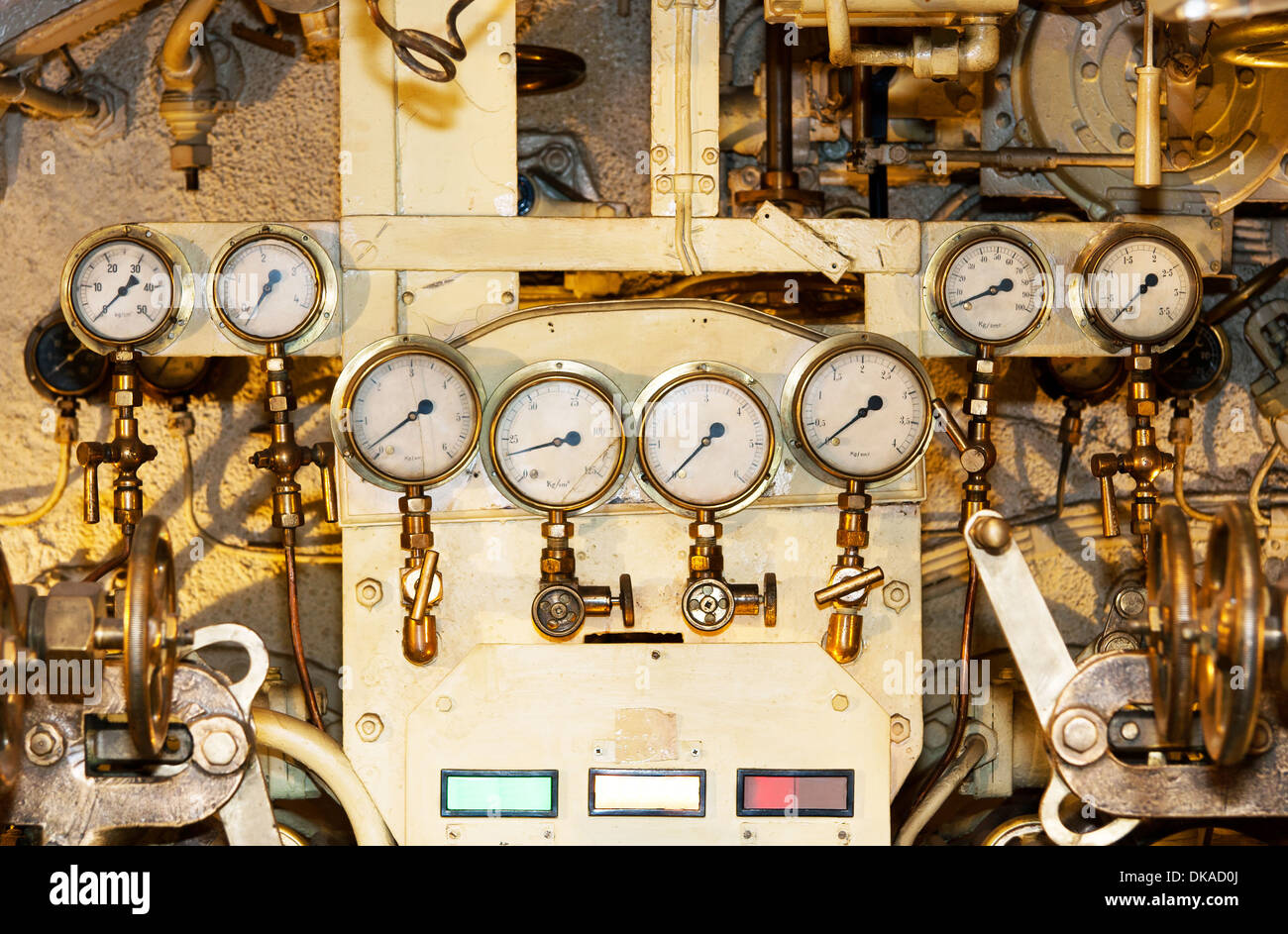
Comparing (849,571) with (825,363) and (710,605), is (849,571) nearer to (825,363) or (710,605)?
(710,605)

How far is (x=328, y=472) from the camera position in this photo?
7.16ft

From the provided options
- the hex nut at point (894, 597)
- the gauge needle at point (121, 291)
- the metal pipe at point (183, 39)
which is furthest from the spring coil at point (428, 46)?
the hex nut at point (894, 597)

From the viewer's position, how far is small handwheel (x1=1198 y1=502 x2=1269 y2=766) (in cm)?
158

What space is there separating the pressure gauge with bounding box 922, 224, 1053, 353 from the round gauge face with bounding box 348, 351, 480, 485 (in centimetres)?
74

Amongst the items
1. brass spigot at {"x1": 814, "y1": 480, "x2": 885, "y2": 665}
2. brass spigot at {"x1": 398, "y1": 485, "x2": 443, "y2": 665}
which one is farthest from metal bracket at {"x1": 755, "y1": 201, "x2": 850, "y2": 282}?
brass spigot at {"x1": 398, "y1": 485, "x2": 443, "y2": 665}

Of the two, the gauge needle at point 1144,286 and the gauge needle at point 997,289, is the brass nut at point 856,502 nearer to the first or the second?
the gauge needle at point 997,289

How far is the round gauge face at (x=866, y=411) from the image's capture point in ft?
6.90

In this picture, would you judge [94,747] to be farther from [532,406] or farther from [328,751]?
[532,406]

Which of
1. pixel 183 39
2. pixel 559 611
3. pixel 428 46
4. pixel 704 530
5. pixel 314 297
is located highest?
pixel 183 39

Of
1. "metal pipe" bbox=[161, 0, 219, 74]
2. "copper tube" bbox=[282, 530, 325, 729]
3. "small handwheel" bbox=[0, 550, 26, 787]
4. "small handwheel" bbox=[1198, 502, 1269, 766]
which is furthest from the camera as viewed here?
"metal pipe" bbox=[161, 0, 219, 74]

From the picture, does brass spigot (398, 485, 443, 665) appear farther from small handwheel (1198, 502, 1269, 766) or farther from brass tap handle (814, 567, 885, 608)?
small handwheel (1198, 502, 1269, 766)

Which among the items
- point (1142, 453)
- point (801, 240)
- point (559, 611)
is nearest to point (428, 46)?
point (801, 240)

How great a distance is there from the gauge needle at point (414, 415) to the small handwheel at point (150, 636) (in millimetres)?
371

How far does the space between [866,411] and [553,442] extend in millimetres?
475
